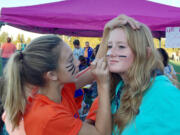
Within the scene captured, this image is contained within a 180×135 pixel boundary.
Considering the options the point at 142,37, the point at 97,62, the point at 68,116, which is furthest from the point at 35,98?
the point at 142,37

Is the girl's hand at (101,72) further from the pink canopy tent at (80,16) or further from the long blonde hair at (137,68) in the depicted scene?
the pink canopy tent at (80,16)

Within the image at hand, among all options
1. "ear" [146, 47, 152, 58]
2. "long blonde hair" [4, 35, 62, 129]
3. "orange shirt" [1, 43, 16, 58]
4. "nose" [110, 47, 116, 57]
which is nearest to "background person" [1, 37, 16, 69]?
"orange shirt" [1, 43, 16, 58]

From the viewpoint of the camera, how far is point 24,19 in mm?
2744

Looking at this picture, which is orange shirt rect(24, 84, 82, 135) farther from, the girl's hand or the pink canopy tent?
the pink canopy tent

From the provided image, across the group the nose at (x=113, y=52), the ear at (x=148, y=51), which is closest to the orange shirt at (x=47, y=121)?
the nose at (x=113, y=52)

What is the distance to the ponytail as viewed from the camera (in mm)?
1047

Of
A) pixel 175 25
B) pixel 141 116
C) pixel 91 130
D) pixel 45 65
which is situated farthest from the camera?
pixel 175 25

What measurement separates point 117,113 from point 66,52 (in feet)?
1.72

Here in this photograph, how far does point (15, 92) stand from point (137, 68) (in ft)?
2.49

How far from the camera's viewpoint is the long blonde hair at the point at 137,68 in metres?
1.02

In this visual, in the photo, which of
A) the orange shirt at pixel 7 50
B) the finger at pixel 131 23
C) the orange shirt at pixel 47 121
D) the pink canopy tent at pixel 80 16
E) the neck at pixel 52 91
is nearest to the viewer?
the orange shirt at pixel 47 121

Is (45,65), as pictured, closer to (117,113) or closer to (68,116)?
(68,116)

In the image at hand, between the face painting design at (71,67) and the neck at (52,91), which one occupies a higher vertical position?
the face painting design at (71,67)

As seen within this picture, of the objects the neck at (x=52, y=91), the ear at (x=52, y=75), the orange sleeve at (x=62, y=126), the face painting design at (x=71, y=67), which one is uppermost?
the face painting design at (x=71, y=67)
